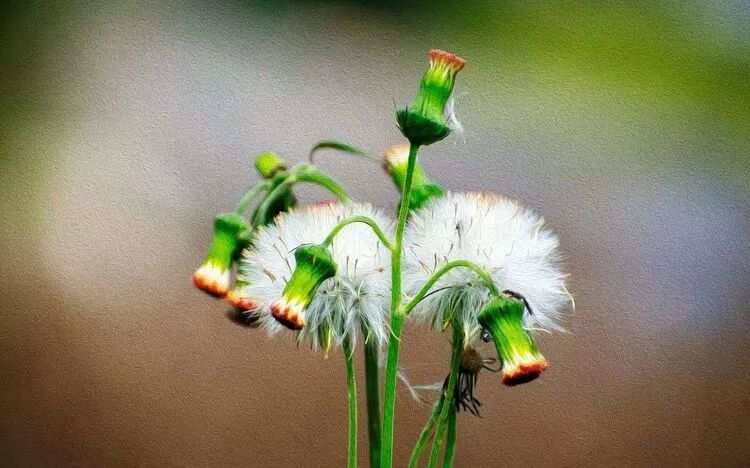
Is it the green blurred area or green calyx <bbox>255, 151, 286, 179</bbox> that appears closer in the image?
green calyx <bbox>255, 151, 286, 179</bbox>

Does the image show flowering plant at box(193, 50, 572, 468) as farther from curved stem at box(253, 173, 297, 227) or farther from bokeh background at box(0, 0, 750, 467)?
bokeh background at box(0, 0, 750, 467)

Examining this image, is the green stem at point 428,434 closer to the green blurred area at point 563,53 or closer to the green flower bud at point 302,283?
the green flower bud at point 302,283

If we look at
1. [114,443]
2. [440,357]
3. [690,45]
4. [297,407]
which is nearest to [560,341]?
[440,357]

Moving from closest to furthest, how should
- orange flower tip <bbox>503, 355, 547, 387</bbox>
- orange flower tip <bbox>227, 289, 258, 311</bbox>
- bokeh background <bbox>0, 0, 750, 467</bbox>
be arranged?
1. orange flower tip <bbox>503, 355, 547, 387</bbox>
2. orange flower tip <bbox>227, 289, 258, 311</bbox>
3. bokeh background <bbox>0, 0, 750, 467</bbox>

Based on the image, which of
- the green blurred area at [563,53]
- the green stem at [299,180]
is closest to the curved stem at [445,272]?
the green stem at [299,180]

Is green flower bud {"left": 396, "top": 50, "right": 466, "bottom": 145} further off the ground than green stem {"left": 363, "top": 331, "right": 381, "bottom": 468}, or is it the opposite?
green flower bud {"left": 396, "top": 50, "right": 466, "bottom": 145}

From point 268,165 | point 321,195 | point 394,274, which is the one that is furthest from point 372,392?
point 321,195

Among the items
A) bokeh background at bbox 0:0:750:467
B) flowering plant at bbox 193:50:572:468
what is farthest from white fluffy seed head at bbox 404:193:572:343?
bokeh background at bbox 0:0:750:467
